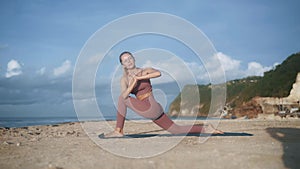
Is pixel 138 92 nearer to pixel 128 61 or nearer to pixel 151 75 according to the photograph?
pixel 151 75

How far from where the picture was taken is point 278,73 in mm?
67062

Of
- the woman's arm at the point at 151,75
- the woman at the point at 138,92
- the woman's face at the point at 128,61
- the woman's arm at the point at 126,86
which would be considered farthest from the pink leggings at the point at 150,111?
the woman's face at the point at 128,61

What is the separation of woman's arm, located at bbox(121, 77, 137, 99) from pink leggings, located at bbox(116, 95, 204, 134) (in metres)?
0.20

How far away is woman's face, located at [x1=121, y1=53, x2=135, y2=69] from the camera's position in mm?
7066

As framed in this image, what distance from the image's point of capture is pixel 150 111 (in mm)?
7191

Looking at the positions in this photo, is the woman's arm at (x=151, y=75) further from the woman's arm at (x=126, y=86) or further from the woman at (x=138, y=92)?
the woman's arm at (x=126, y=86)

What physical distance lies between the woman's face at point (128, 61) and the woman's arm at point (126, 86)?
34 centimetres

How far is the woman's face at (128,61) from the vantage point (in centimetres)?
707

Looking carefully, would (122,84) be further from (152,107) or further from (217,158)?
(217,158)

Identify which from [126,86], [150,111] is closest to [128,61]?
[126,86]

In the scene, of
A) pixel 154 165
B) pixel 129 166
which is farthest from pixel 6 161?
pixel 154 165

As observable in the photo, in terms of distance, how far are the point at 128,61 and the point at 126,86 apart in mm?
638

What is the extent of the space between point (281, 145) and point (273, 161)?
1813mm

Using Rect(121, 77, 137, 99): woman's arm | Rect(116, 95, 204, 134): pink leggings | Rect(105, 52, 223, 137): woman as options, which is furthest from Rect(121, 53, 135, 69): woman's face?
Rect(116, 95, 204, 134): pink leggings
